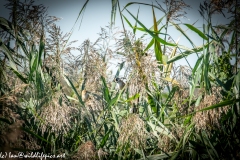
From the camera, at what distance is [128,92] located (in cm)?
141

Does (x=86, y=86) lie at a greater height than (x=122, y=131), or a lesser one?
greater

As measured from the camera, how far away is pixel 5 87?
4.56ft

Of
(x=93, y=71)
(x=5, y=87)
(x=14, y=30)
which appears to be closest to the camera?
(x=14, y=30)

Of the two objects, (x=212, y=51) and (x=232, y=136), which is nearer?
(x=232, y=136)

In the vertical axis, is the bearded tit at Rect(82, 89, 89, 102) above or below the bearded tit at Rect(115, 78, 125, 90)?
below

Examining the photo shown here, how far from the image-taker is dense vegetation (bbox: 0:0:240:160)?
4.01 feet

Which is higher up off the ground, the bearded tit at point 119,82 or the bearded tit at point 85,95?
the bearded tit at point 119,82

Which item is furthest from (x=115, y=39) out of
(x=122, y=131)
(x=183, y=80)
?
(x=122, y=131)

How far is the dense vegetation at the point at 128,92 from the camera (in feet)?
4.01

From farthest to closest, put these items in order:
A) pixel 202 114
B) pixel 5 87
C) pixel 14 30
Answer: pixel 5 87 < pixel 14 30 < pixel 202 114

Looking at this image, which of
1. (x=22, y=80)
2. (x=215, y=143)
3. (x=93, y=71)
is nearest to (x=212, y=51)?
(x=215, y=143)

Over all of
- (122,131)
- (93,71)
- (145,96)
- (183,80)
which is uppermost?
(93,71)

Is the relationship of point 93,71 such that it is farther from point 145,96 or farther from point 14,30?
point 14,30

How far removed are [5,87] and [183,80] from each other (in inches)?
49.1
